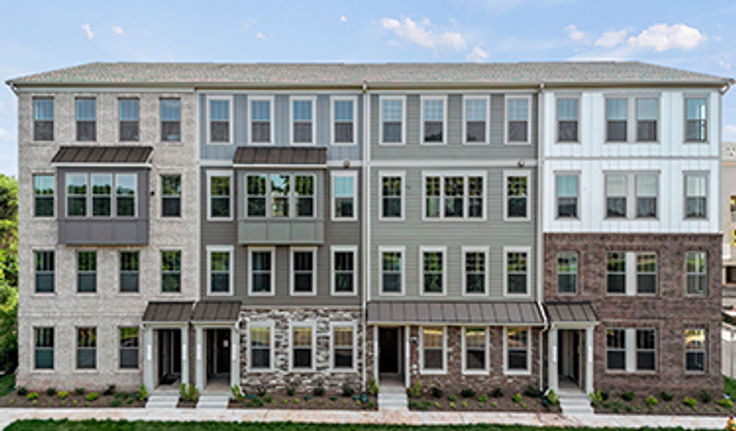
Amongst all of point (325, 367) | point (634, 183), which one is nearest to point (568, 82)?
point (634, 183)

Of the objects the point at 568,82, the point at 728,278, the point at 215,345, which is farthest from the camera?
the point at 728,278

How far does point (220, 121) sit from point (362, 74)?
5.71 metres

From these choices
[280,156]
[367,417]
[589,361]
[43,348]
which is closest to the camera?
[367,417]

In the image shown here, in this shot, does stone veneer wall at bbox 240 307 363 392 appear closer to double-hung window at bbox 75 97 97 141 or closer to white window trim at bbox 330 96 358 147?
white window trim at bbox 330 96 358 147

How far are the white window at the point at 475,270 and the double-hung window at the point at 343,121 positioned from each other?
5865 millimetres

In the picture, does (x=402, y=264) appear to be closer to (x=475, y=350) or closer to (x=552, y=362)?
(x=475, y=350)

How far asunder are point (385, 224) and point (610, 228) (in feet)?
26.1

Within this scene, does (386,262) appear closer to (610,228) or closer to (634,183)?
(610,228)

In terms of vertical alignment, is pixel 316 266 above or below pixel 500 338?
above


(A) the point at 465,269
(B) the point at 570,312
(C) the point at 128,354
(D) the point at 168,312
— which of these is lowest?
(C) the point at 128,354

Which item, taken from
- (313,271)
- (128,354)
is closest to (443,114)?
(313,271)

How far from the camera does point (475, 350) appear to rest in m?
14.1

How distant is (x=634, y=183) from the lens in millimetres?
13898

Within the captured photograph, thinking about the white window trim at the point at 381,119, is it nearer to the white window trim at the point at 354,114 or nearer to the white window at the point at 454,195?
the white window trim at the point at 354,114
